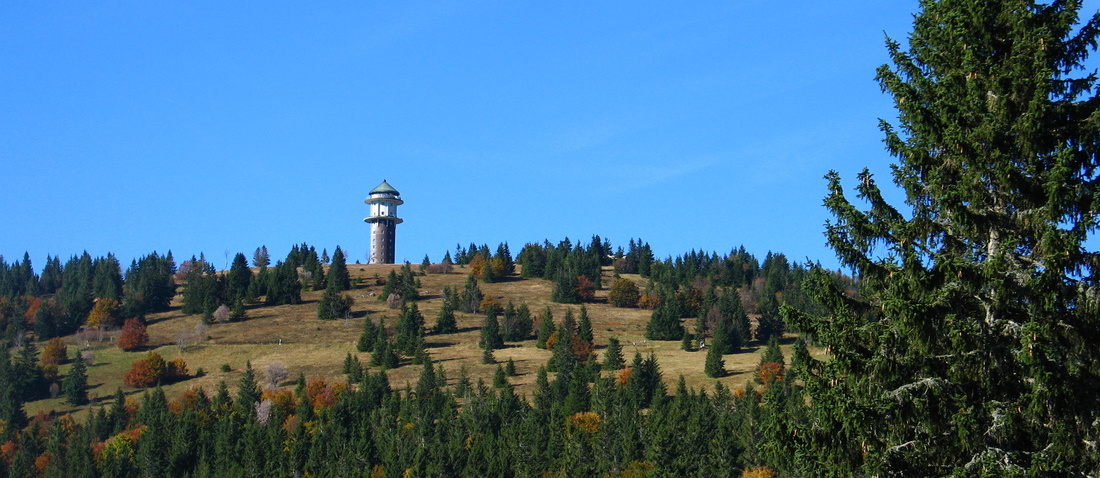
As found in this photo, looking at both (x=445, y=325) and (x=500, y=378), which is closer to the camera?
(x=500, y=378)

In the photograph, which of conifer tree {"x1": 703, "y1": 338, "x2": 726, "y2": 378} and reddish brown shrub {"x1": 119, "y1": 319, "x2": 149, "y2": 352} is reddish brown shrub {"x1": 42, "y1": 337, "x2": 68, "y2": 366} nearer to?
reddish brown shrub {"x1": 119, "y1": 319, "x2": 149, "y2": 352}

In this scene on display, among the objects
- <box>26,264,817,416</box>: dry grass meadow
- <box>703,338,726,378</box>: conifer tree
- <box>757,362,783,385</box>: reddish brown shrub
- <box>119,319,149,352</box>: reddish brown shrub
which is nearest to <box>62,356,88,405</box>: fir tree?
<box>26,264,817,416</box>: dry grass meadow

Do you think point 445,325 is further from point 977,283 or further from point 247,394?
point 977,283

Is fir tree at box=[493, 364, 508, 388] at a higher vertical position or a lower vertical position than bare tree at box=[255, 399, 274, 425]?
higher

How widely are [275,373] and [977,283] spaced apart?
15348cm

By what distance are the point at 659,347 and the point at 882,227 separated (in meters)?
166

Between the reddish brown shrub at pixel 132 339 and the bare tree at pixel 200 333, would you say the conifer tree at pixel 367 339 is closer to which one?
the bare tree at pixel 200 333

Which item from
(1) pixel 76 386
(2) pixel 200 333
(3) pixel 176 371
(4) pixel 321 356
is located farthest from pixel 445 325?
(1) pixel 76 386

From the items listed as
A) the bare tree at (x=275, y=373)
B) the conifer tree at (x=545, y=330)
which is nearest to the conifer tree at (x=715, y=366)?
the conifer tree at (x=545, y=330)

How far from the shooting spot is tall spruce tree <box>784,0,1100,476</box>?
52.9 feet

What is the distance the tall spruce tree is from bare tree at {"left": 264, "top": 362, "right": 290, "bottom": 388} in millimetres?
148070

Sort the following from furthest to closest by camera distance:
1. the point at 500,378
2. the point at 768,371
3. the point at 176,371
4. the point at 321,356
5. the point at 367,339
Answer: the point at 367,339 < the point at 321,356 < the point at 176,371 < the point at 500,378 < the point at 768,371

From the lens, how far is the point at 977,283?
1655cm

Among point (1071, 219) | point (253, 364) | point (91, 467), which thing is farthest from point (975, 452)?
point (253, 364)
